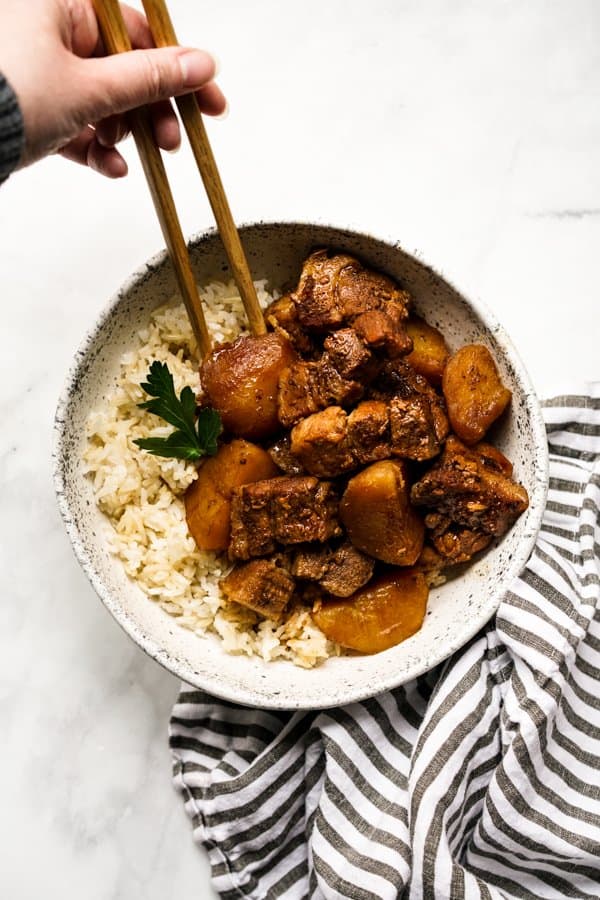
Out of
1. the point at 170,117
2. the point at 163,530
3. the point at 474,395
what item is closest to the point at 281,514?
the point at 163,530

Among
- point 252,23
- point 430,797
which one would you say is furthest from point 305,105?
point 430,797

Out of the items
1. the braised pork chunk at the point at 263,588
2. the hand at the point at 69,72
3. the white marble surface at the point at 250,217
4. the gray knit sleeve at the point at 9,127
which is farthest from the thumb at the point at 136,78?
the braised pork chunk at the point at 263,588

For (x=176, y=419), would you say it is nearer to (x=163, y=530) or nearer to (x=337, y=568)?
(x=163, y=530)

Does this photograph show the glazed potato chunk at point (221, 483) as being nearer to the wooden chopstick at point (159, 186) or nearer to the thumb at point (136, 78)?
the wooden chopstick at point (159, 186)

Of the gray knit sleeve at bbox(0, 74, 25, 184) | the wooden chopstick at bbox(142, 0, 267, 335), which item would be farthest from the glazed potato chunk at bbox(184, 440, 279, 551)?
the gray knit sleeve at bbox(0, 74, 25, 184)

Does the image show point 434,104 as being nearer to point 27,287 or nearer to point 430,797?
point 27,287

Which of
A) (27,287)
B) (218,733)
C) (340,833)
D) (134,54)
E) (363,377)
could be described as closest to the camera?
(134,54)

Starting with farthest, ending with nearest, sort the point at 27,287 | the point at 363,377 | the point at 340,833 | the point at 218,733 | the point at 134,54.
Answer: the point at 27,287 < the point at 218,733 < the point at 340,833 < the point at 363,377 < the point at 134,54
